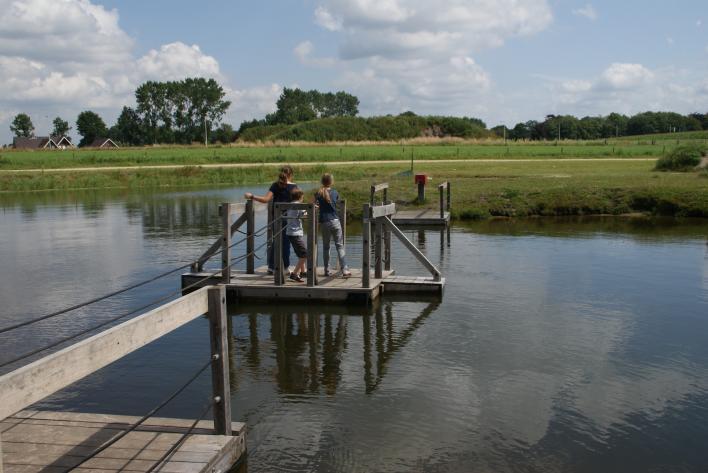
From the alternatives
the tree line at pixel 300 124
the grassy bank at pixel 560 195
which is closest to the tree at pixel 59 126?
the tree line at pixel 300 124

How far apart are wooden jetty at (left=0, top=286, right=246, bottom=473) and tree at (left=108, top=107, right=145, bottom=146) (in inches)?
5300

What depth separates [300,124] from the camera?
11262 centimetres

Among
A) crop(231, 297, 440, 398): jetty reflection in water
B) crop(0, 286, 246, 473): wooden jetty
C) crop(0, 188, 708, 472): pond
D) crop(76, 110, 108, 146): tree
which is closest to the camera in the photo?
crop(0, 286, 246, 473): wooden jetty

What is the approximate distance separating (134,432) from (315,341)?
4.34m

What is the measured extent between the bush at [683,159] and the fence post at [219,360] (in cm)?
3717

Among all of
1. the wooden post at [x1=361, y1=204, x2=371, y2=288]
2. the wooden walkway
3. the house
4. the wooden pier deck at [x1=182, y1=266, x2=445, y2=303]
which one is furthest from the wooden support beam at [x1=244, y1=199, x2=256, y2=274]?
the house

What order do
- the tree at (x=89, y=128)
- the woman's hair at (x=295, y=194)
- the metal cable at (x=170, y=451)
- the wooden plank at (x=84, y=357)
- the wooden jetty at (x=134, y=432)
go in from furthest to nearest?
the tree at (x=89, y=128) → the woman's hair at (x=295, y=194) → the metal cable at (x=170, y=451) → the wooden jetty at (x=134, y=432) → the wooden plank at (x=84, y=357)

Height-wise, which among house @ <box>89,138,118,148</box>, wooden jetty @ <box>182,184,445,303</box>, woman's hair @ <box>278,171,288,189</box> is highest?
house @ <box>89,138,118,148</box>

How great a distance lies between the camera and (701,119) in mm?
157625

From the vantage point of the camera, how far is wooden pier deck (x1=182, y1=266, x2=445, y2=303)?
12.5 metres

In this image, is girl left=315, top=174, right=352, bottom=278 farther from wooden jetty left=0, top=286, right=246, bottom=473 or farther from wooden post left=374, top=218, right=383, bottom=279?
wooden jetty left=0, top=286, right=246, bottom=473

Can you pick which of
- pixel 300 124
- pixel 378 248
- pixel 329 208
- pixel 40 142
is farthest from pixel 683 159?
pixel 40 142

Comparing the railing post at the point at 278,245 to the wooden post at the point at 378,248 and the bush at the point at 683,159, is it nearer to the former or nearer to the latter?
the wooden post at the point at 378,248

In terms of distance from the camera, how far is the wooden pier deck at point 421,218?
24156 mm
